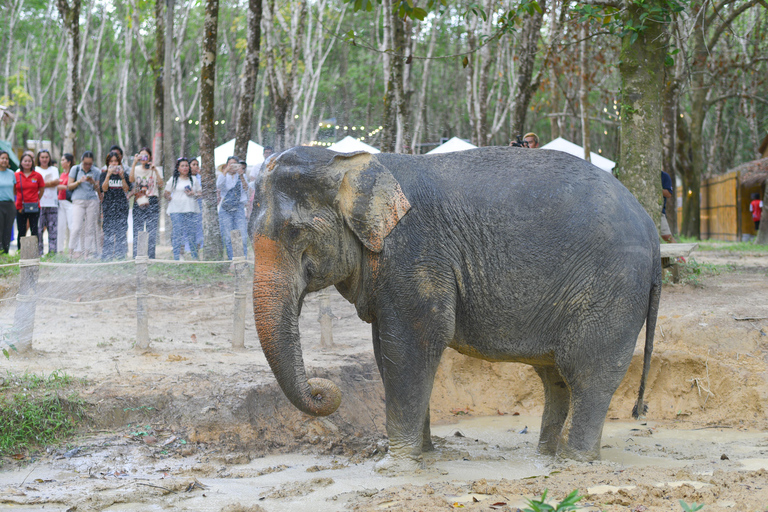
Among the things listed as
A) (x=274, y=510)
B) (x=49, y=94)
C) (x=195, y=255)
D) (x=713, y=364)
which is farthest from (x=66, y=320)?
(x=49, y=94)

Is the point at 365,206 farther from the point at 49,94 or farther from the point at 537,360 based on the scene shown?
the point at 49,94

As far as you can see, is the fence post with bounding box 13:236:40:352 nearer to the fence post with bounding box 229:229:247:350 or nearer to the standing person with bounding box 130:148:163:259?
the fence post with bounding box 229:229:247:350

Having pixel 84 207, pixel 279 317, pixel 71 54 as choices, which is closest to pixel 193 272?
pixel 84 207

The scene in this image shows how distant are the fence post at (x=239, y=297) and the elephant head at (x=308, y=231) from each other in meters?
3.69

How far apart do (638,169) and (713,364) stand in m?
3.46

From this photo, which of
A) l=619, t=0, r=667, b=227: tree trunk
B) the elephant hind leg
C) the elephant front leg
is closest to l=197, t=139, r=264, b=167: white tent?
l=619, t=0, r=667, b=227: tree trunk

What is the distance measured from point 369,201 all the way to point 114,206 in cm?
805

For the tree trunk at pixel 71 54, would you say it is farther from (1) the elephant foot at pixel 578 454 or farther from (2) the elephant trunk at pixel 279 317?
(1) the elephant foot at pixel 578 454

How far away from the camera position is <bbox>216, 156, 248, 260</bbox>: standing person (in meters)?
12.1

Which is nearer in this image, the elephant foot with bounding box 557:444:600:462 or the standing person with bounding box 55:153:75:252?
the elephant foot with bounding box 557:444:600:462

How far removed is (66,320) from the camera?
9.34 meters

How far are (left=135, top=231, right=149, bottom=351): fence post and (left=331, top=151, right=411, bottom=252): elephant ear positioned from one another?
A: 388 cm

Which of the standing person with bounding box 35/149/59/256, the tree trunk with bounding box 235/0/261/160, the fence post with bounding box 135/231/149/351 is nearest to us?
the fence post with bounding box 135/231/149/351

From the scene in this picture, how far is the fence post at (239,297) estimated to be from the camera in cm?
843
